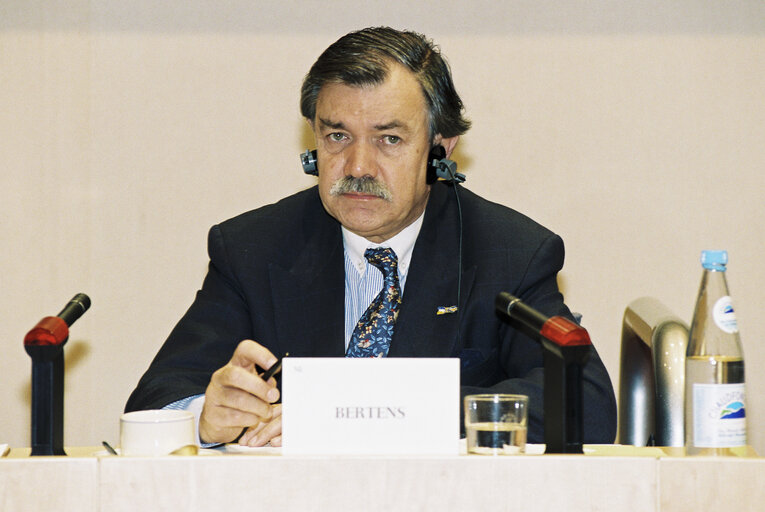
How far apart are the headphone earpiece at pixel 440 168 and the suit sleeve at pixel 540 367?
0.89ft

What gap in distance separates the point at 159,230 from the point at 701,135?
1810 millimetres

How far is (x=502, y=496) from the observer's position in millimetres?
1074

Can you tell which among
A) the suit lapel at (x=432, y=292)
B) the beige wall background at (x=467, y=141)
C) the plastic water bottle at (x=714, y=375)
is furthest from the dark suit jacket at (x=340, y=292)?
the beige wall background at (x=467, y=141)

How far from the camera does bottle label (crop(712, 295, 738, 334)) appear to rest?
4.06 feet

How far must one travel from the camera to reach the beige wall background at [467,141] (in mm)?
2984

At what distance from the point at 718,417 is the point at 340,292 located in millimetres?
1119

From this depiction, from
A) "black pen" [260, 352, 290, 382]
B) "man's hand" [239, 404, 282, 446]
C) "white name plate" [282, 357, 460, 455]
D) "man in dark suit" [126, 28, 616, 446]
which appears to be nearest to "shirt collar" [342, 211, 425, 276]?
"man in dark suit" [126, 28, 616, 446]

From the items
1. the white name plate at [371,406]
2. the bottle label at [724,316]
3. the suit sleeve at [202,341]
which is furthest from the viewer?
the suit sleeve at [202,341]

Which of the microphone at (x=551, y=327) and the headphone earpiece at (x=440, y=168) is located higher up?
the headphone earpiece at (x=440, y=168)

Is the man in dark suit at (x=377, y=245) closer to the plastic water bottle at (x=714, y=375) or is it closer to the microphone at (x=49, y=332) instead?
the microphone at (x=49, y=332)

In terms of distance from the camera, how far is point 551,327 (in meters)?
1.24

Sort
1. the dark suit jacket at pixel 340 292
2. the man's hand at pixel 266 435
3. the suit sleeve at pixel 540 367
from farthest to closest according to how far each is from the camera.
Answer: the dark suit jacket at pixel 340 292, the suit sleeve at pixel 540 367, the man's hand at pixel 266 435

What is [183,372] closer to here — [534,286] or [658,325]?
[534,286]

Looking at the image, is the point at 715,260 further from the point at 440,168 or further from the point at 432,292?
the point at 440,168
